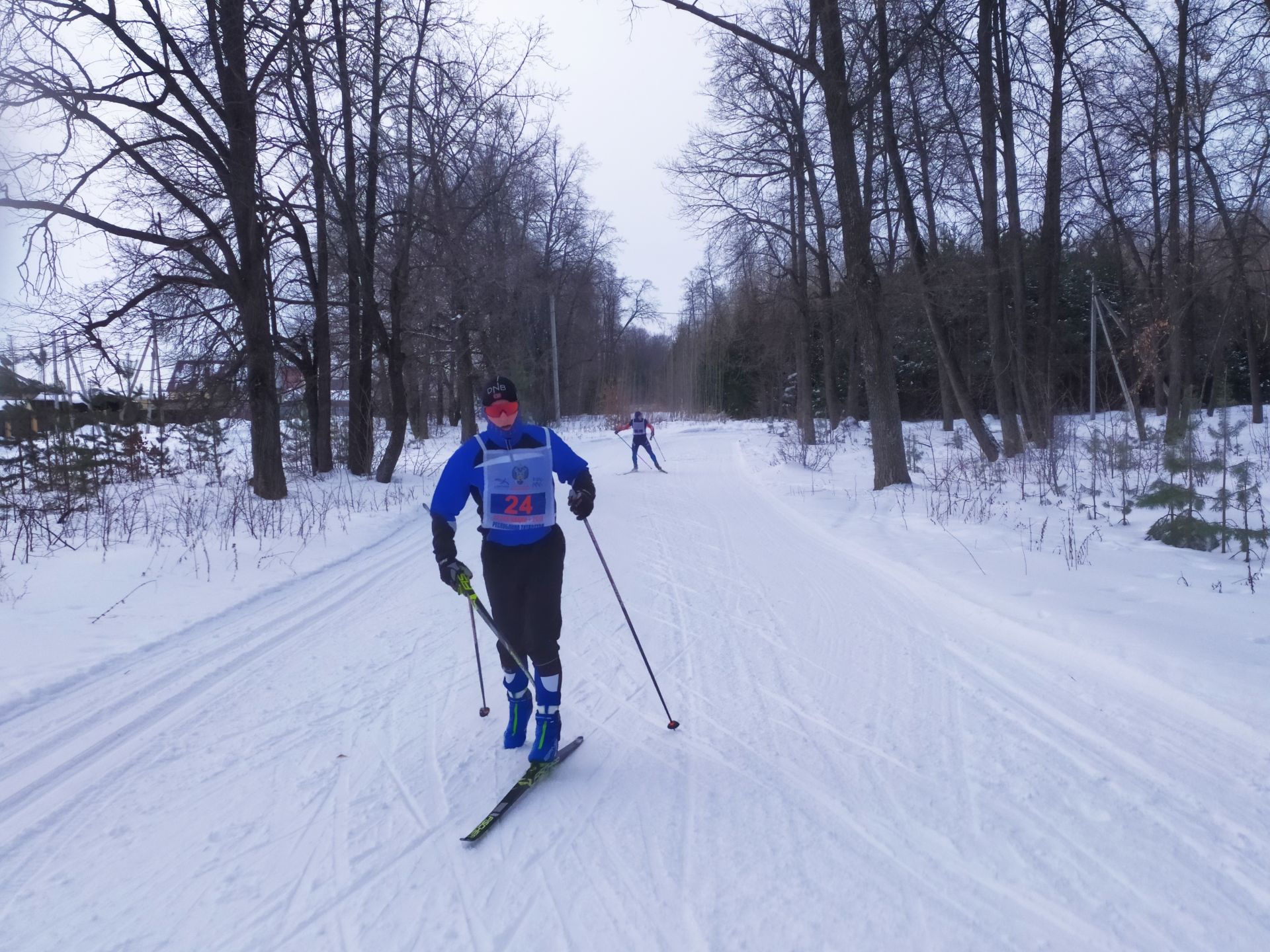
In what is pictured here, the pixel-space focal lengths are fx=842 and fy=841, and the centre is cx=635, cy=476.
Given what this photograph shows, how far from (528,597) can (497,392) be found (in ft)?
3.63

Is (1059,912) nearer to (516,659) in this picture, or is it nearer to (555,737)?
(555,737)

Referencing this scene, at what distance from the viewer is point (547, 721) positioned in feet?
14.4

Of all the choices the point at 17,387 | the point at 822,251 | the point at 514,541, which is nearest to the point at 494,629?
the point at 514,541

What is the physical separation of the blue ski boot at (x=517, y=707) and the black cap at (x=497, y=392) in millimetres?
1470

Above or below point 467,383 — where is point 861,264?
above

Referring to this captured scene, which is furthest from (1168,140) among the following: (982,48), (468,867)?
(468,867)

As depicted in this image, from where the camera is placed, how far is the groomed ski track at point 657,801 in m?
2.98

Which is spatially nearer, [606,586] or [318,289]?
[606,586]

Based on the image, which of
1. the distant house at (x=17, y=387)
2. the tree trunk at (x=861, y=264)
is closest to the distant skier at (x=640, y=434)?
the tree trunk at (x=861, y=264)

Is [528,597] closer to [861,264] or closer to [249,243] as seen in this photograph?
[861,264]

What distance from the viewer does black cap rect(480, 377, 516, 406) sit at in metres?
4.51

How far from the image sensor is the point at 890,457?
13906 mm

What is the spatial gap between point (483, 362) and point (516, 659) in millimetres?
23585

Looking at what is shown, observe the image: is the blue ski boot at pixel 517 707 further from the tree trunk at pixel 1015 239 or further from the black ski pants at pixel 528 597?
the tree trunk at pixel 1015 239
